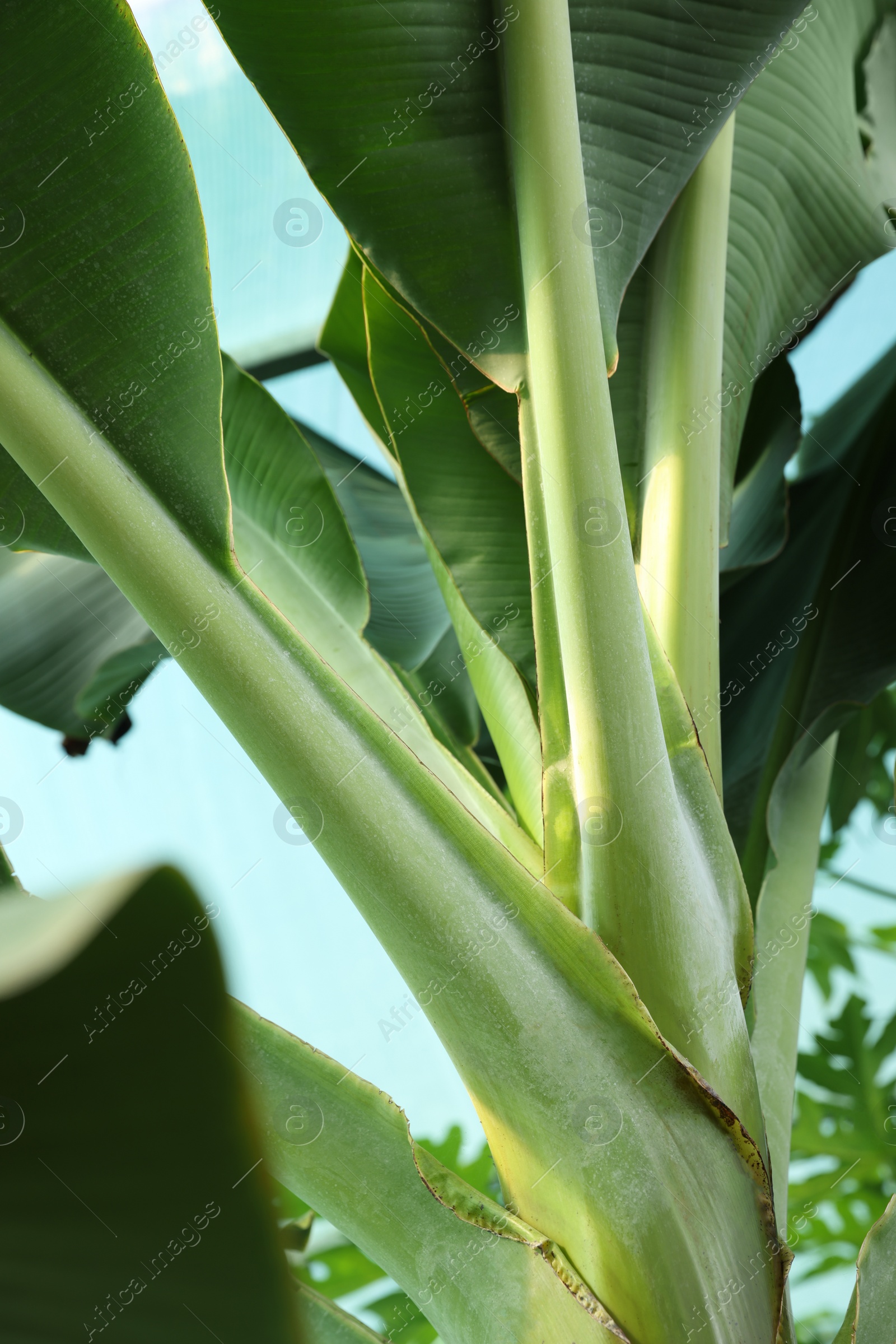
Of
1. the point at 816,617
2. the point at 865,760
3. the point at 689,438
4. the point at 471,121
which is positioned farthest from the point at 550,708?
the point at 865,760

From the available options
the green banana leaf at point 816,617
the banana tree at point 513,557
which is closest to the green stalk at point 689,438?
the banana tree at point 513,557

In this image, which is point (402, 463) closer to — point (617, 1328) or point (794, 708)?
point (794, 708)

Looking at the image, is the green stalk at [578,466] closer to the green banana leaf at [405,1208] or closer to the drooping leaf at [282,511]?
Answer: the green banana leaf at [405,1208]

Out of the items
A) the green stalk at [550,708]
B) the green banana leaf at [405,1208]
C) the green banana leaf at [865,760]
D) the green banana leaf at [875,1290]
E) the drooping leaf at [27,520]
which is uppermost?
the drooping leaf at [27,520]

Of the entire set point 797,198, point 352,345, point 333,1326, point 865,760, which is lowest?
point 865,760

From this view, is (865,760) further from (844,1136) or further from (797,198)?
(797,198)
